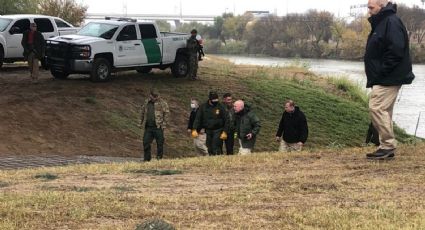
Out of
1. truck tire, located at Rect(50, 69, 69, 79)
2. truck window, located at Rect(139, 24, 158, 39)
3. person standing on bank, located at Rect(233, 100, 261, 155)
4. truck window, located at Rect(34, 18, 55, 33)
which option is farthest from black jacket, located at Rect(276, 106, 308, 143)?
truck window, located at Rect(34, 18, 55, 33)

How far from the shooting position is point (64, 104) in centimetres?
1736

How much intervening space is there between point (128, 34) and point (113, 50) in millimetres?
972

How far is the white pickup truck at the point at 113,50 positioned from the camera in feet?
60.5

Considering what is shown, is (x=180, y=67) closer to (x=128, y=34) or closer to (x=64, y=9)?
(x=128, y=34)

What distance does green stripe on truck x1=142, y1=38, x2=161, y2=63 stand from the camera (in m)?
20.6

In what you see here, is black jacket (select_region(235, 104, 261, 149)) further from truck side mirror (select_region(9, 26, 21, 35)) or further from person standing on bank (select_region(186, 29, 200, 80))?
truck side mirror (select_region(9, 26, 21, 35))

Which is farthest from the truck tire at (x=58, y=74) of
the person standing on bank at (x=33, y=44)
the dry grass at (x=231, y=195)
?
the dry grass at (x=231, y=195)

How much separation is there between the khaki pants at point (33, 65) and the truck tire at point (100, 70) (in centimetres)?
170

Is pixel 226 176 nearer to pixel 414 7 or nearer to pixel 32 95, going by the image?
pixel 32 95

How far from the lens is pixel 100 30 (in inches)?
776

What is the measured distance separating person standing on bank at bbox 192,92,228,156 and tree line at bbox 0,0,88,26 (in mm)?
25405

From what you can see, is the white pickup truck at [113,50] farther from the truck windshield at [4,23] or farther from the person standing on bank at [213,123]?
Result: the person standing on bank at [213,123]

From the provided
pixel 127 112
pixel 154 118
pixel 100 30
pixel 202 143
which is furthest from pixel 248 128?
pixel 100 30

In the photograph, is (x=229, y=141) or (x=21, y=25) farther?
(x=21, y=25)
